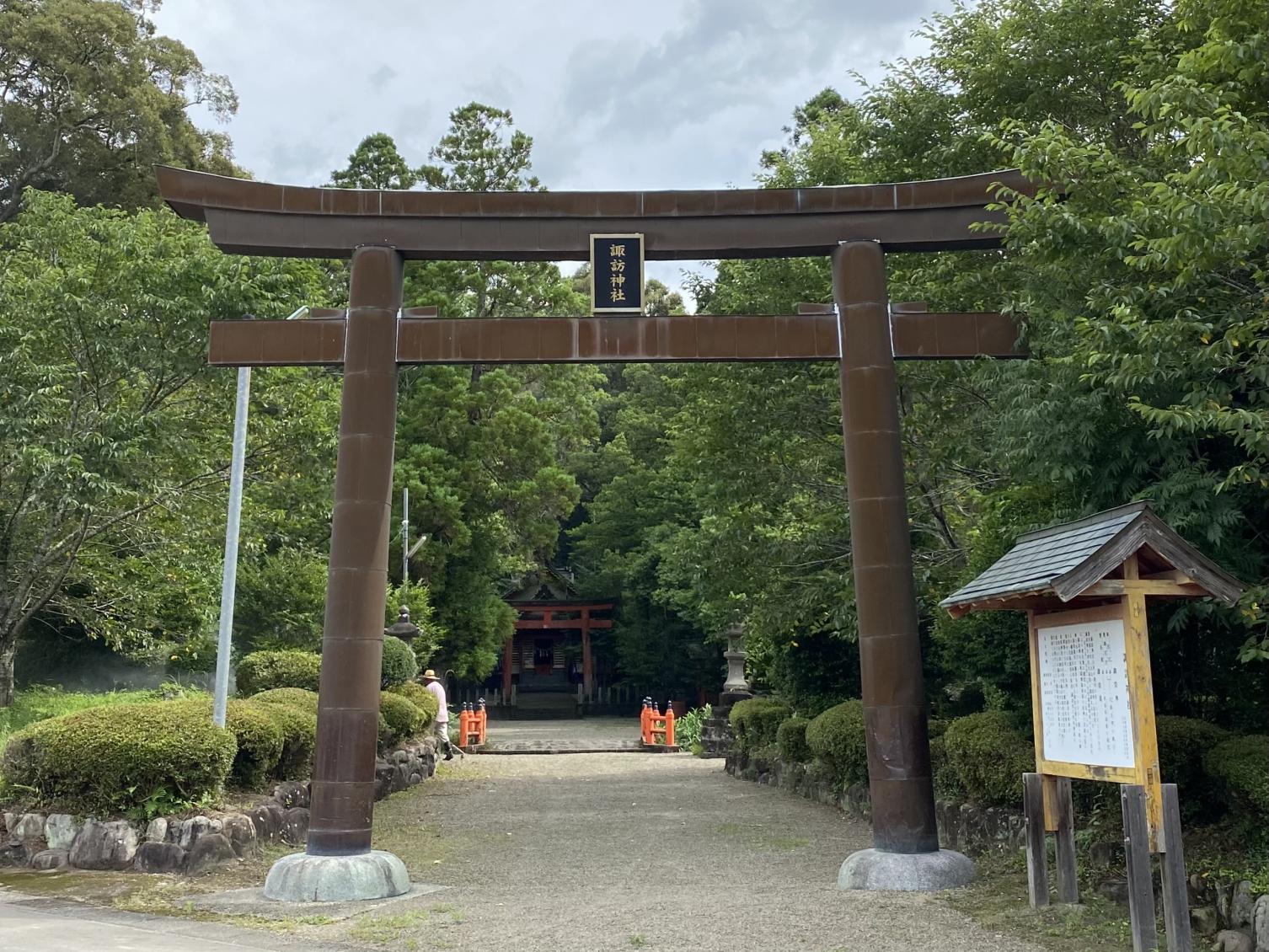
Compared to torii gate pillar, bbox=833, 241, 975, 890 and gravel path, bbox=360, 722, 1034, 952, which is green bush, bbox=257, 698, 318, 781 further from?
torii gate pillar, bbox=833, 241, 975, 890

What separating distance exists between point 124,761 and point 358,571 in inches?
106

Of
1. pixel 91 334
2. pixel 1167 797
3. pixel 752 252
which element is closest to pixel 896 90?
pixel 752 252

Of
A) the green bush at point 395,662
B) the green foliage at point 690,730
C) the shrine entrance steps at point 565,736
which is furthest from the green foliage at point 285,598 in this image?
the green foliage at point 690,730

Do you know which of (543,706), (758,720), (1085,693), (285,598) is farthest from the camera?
(543,706)

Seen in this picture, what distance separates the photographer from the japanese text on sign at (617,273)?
29.9 feet

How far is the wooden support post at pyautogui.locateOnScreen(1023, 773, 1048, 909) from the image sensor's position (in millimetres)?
7043

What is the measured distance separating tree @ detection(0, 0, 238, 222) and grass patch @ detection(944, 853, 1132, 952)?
92.9 ft

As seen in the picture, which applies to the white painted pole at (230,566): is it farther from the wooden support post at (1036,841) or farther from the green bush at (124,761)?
the wooden support post at (1036,841)

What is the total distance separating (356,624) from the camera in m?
8.51

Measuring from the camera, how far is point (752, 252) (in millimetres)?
9492

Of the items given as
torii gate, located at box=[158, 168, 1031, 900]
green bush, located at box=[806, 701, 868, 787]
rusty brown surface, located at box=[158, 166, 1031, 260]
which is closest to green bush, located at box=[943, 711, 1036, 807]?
torii gate, located at box=[158, 168, 1031, 900]

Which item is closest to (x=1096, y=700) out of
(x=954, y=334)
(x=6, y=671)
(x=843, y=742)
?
(x=954, y=334)

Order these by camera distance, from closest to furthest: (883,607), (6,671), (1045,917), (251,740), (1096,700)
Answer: (1096,700)
(1045,917)
(883,607)
(251,740)
(6,671)

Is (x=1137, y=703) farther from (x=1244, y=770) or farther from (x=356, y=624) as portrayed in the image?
(x=356, y=624)
